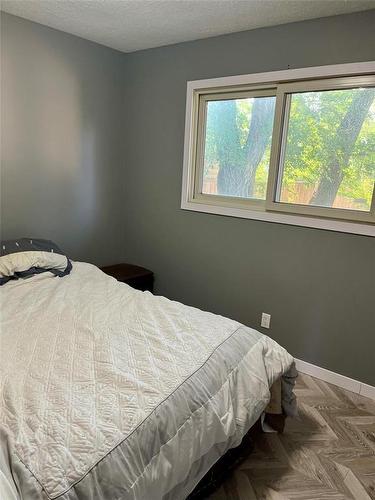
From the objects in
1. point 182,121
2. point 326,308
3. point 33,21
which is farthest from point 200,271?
point 33,21

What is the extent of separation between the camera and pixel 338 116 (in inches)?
89.1

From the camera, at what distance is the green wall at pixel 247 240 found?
2.24 m

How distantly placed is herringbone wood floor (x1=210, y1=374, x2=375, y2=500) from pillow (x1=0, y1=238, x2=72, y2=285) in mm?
1675

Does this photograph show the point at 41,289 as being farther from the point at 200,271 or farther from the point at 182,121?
the point at 182,121

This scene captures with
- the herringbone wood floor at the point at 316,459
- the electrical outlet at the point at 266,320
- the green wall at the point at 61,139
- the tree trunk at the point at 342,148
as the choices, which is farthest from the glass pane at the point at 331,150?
the green wall at the point at 61,139

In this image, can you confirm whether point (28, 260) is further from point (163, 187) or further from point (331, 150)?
point (331, 150)

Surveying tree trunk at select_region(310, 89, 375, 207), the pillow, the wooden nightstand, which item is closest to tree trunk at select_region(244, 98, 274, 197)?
tree trunk at select_region(310, 89, 375, 207)

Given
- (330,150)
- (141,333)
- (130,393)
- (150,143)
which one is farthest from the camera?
(150,143)

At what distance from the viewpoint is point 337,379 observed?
242cm

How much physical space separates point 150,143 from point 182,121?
39 cm

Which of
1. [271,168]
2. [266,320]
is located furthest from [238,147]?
[266,320]

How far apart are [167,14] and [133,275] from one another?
198 cm

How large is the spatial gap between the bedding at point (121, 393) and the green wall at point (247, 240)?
2.56ft

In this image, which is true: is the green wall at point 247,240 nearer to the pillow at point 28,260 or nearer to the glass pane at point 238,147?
the glass pane at point 238,147
